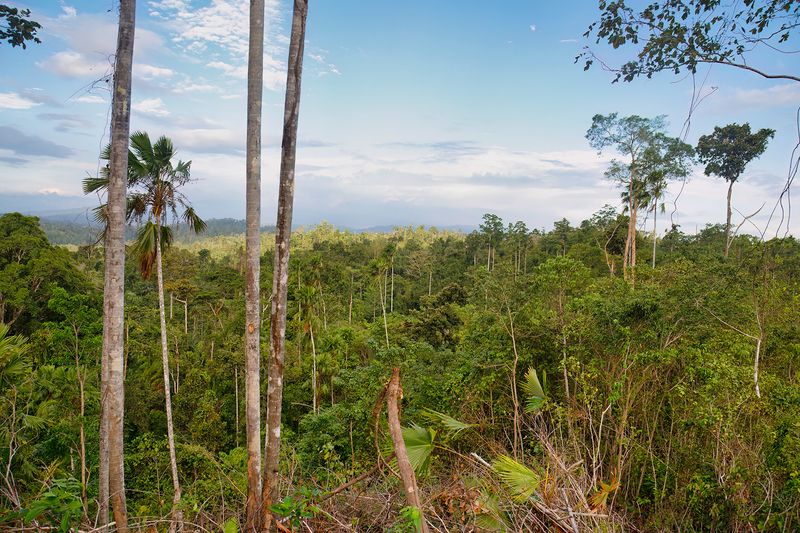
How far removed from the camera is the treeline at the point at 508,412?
12.9 feet

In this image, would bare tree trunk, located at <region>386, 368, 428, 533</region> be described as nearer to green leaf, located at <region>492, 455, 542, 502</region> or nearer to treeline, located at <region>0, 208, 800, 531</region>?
treeline, located at <region>0, 208, 800, 531</region>

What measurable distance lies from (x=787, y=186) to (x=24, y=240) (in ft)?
73.8

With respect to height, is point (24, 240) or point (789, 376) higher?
point (24, 240)

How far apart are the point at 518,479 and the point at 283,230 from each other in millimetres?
2961

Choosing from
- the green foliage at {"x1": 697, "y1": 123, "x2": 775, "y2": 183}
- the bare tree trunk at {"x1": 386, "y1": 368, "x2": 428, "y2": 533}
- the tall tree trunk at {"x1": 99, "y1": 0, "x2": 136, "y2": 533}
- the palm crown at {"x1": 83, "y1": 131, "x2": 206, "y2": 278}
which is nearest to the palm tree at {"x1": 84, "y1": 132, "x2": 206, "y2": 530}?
the palm crown at {"x1": 83, "y1": 131, "x2": 206, "y2": 278}

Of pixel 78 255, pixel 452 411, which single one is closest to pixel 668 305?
pixel 452 411

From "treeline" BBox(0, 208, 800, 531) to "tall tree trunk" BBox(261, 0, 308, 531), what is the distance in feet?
2.30

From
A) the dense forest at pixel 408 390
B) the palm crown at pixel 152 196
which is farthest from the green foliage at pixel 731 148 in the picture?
A: the palm crown at pixel 152 196

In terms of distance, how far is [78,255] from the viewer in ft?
83.2

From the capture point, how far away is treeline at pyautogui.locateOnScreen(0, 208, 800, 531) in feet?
12.9

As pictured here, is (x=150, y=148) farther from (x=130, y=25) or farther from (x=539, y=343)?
(x=539, y=343)

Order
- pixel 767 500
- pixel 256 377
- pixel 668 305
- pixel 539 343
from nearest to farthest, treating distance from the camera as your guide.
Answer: pixel 256 377 → pixel 767 500 → pixel 668 305 → pixel 539 343

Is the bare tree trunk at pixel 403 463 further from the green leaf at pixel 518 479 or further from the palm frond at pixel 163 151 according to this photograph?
the palm frond at pixel 163 151

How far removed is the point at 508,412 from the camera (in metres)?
8.66
